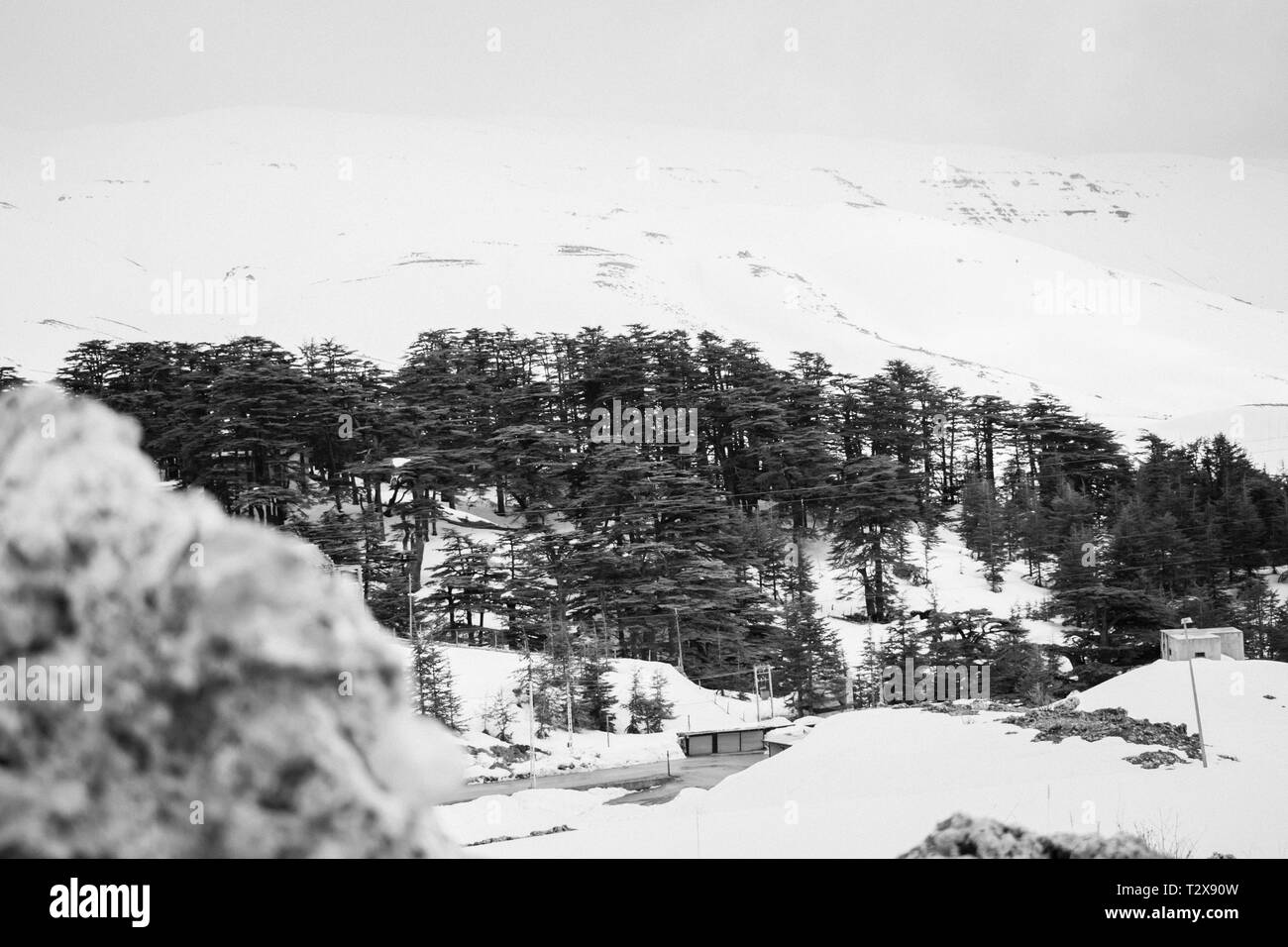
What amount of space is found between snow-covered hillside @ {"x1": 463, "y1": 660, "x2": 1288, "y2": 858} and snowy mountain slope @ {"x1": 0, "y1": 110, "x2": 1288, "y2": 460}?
165 feet

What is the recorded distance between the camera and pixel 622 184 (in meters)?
178

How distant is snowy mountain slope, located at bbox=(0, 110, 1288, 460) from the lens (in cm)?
8888

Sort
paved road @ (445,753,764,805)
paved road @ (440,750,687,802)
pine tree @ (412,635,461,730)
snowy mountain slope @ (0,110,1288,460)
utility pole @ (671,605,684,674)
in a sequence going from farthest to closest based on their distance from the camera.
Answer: snowy mountain slope @ (0,110,1288,460) → utility pole @ (671,605,684,674) → pine tree @ (412,635,461,730) → paved road @ (440,750,687,802) → paved road @ (445,753,764,805)

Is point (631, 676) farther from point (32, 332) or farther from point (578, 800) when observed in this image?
point (32, 332)

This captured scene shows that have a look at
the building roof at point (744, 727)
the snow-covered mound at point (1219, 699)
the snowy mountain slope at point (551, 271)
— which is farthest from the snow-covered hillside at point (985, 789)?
the snowy mountain slope at point (551, 271)

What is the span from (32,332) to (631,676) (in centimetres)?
5928

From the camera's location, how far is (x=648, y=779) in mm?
25109

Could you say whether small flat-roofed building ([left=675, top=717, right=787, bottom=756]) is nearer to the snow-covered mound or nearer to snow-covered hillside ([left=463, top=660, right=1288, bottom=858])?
snow-covered hillside ([left=463, top=660, right=1288, bottom=858])

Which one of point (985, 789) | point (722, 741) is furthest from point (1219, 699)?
point (722, 741)

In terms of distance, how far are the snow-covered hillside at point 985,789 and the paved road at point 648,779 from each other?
9.16 ft

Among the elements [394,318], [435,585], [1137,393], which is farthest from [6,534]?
[1137,393]

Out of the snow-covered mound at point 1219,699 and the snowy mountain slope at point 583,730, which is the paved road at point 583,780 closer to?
the snowy mountain slope at point 583,730

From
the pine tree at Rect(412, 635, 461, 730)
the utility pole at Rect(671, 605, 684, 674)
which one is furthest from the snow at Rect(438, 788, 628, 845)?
the utility pole at Rect(671, 605, 684, 674)

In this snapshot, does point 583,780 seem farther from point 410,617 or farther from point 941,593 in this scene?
Answer: point 941,593
